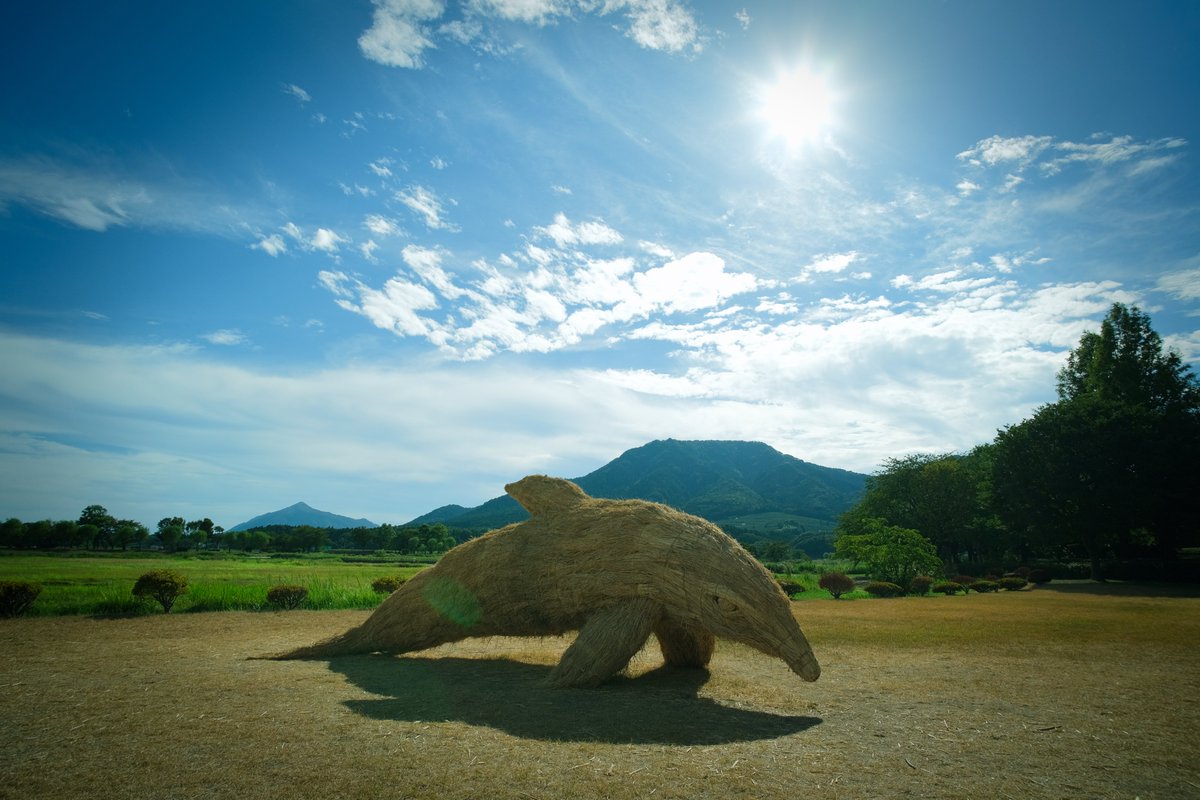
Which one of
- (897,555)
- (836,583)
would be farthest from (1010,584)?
(836,583)

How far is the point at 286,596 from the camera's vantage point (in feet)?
75.3

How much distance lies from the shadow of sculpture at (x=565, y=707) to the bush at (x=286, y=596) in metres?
13.1

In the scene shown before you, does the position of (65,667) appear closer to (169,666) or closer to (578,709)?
(169,666)

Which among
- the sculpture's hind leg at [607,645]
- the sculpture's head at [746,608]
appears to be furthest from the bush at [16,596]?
the sculpture's head at [746,608]

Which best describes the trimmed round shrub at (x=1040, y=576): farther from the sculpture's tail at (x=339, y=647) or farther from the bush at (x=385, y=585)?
the sculpture's tail at (x=339, y=647)

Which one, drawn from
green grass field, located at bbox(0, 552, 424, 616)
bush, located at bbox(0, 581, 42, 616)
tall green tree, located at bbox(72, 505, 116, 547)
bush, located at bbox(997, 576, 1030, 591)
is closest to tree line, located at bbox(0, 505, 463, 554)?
tall green tree, located at bbox(72, 505, 116, 547)

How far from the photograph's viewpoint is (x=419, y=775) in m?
5.77

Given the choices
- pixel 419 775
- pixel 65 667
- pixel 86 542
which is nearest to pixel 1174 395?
pixel 419 775

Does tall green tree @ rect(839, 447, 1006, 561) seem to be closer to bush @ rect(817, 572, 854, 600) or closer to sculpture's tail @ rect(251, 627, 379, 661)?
bush @ rect(817, 572, 854, 600)

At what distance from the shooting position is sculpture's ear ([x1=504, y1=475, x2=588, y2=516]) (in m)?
12.6

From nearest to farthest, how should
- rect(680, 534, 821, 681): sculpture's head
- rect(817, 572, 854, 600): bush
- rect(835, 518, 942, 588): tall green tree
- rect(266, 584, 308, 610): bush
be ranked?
rect(680, 534, 821, 681): sculpture's head
rect(266, 584, 308, 610): bush
rect(817, 572, 854, 600): bush
rect(835, 518, 942, 588): tall green tree

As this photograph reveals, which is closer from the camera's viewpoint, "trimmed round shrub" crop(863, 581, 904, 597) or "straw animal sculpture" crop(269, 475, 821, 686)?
"straw animal sculpture" crop(269, 475, 821, 686)

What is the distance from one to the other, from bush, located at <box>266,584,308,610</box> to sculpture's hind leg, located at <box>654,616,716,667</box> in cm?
1755

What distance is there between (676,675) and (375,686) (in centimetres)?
582
